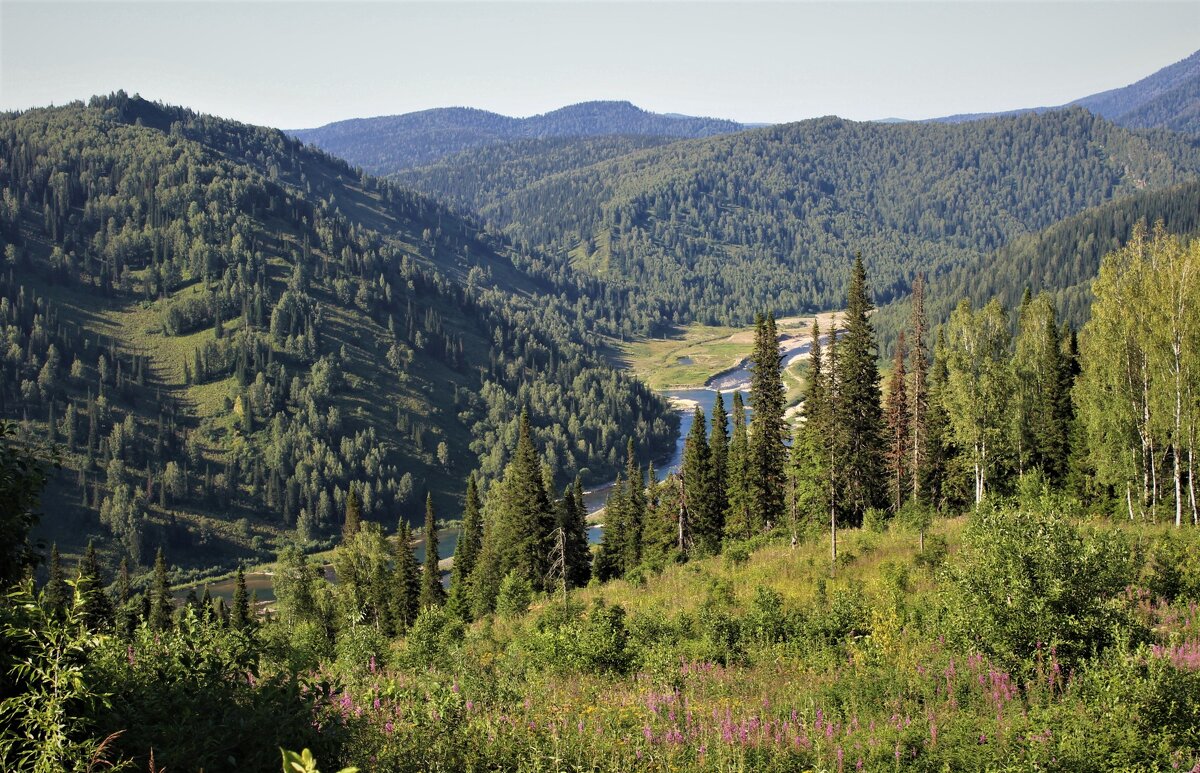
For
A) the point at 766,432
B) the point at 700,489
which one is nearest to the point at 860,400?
the point at 766,432

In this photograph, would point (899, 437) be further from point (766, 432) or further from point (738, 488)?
point (738, 488)

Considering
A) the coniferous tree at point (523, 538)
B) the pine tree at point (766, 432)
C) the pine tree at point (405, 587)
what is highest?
the pine tree at point (766, 432)

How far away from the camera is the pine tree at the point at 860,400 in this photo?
2185 inches

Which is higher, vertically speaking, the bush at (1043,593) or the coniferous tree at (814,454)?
the bush at (1043,593)

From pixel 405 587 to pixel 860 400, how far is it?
5135 cm

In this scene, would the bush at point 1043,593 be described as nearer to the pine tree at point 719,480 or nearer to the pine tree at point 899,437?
the pine tree at point 899,437

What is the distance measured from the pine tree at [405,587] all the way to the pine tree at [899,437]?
162 feet

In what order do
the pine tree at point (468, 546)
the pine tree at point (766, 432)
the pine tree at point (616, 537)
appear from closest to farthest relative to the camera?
the pine tree at point (766, 432), the pine tree at point (616, 537), the pine tree at point (468, 546)

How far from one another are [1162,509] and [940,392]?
17248 mm

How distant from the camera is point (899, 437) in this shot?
5662 centimetres

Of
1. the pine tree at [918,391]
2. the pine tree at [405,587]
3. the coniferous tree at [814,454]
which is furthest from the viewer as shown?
the pine tree at [405,587]

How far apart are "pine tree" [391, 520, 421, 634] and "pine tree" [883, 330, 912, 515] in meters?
49.4

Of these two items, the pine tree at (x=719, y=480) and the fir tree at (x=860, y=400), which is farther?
the pine tree at (x=719, y=480)

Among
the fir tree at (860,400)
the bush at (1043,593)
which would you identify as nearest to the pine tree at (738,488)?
the fir tree at (860,400)
